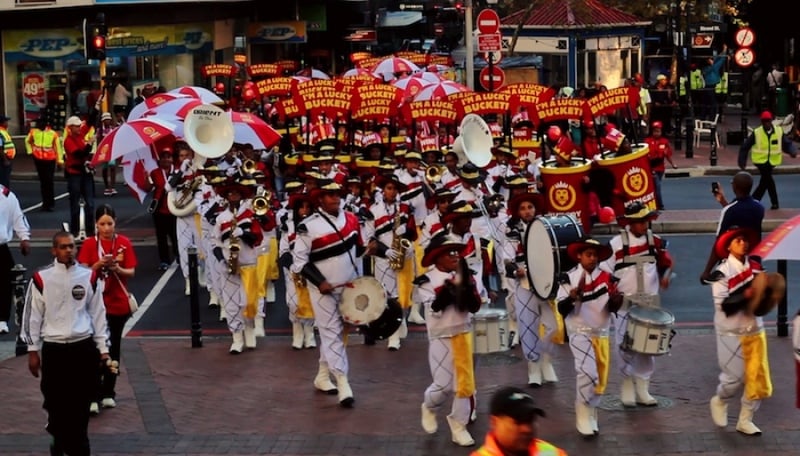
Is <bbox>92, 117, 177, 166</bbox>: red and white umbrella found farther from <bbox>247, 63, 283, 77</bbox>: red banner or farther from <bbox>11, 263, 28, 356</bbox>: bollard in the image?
<bbox>247, 63, 283, 77</bbox>: red banner

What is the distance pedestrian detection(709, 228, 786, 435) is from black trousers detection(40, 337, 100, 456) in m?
4.81

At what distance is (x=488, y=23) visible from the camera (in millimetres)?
29219

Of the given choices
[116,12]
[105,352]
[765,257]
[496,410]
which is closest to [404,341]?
[105,352]

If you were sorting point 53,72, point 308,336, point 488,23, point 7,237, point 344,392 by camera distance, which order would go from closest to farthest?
1. point 344,392
2. point 308,336
3. point 7,237
4. point 488,23
5. point 53,72

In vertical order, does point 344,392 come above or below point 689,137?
below

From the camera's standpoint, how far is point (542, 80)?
45.0 metres

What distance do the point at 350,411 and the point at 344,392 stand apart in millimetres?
197

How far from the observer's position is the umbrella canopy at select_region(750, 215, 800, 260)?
30.3 feet

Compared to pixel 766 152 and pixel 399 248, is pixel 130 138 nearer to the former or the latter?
pixel 399 248

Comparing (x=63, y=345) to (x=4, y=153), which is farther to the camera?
(x=4, y=153)

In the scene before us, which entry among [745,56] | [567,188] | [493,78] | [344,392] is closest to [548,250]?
[344,392]

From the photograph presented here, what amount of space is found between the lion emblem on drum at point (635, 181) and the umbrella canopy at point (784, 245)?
32.0ft

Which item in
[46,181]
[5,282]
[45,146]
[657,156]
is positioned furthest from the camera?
[45,146]

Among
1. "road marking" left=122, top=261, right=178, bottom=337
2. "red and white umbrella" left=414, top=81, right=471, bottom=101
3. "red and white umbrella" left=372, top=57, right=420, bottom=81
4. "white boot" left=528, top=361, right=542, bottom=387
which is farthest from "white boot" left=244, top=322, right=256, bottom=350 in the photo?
"red and white umbrella" left=372, top=57, right=420, bottom=81
